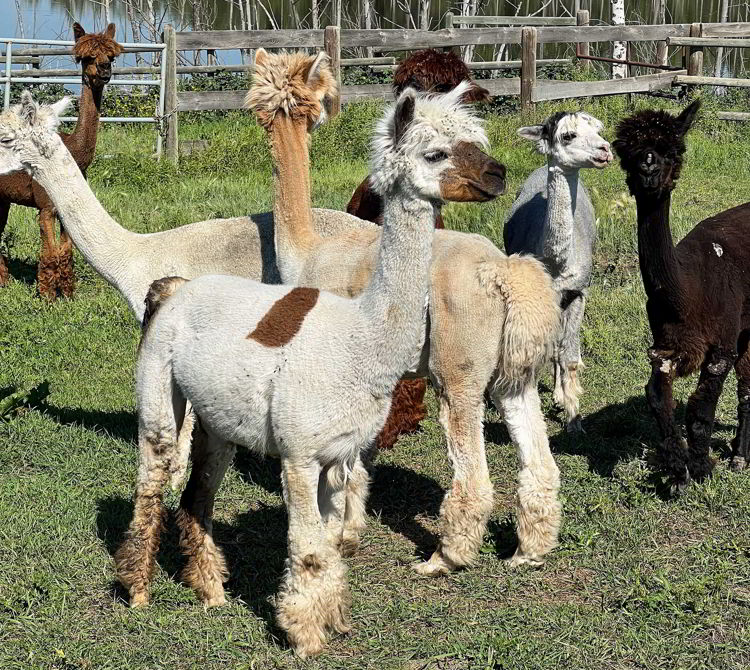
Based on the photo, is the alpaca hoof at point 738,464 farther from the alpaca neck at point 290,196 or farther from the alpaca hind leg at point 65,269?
A: the alpaca hind leg at point 65,269

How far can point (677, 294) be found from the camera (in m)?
5.75

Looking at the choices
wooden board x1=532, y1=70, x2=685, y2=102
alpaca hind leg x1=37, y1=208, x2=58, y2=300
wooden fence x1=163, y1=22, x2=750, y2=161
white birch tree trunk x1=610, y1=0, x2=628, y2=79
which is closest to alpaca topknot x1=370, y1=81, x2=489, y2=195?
alpaca hind leg x1=37, y1=208, x2=58, y2=300

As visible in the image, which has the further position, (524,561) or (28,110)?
(28,110)

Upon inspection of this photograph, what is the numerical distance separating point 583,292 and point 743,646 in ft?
11.5

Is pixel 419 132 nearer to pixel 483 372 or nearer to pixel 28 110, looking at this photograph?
pixel 483 372

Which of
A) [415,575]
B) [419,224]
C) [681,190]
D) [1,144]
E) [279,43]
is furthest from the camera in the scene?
[279,43]

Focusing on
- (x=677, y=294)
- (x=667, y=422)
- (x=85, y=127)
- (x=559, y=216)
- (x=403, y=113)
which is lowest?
(x=667, y=422)

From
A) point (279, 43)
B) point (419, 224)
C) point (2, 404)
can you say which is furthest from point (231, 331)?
point (279, 43)

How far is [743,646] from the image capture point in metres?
4.32

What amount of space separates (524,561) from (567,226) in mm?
2278

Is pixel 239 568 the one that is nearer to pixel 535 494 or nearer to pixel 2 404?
pixel 535 494

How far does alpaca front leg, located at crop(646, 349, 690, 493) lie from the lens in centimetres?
575

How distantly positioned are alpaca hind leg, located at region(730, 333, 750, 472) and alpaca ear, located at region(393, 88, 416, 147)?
3.41m

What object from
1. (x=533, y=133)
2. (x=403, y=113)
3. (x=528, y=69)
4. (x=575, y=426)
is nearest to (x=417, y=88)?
(x=533, y=133)
